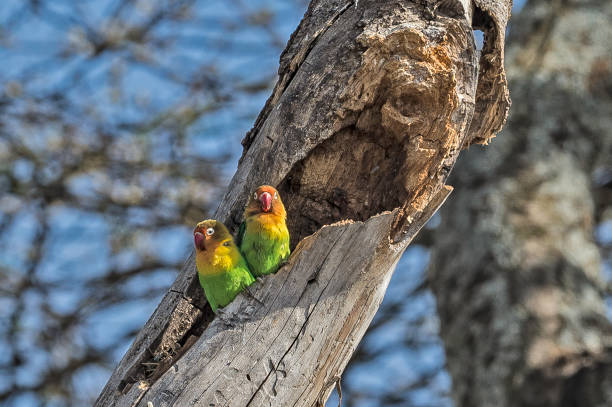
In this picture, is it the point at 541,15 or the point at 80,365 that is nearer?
the point at 541,15

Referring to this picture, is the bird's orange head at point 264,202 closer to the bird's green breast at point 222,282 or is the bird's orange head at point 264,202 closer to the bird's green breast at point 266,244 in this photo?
the bird's green breast at point 266,244

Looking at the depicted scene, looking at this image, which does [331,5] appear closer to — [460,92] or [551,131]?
[460,92]

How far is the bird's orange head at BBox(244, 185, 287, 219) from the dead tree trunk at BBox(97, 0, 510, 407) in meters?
0.06

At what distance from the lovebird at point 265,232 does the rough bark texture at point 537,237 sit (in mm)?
2283

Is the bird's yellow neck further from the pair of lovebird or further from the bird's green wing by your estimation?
the bird's green wing

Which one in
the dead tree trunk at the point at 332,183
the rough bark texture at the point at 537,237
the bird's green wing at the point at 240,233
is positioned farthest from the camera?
the rough bark texture at the point at 537,237

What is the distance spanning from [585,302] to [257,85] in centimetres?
457

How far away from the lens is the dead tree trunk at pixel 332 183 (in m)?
2.17

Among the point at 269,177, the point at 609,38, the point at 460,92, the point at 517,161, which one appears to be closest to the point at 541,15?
the point at 609,38

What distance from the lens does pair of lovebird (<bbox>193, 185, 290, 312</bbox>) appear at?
2.42 meters

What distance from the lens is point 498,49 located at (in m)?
2.69

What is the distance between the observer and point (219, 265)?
8.00ft

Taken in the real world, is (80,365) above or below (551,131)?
above

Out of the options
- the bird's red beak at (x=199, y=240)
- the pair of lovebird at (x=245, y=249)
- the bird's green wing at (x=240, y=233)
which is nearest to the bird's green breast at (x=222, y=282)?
the pair of lovebird at (x=245, y=249)
